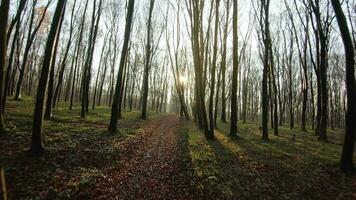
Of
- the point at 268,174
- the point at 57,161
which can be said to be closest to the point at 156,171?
the point at 57,161

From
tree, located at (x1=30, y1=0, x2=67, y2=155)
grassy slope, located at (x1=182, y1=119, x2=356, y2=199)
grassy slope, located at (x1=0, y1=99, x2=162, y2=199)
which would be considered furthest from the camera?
tree, located at (x1=30, y1=0, x2=67, y2=155)

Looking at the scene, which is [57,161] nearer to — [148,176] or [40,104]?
[40,104]

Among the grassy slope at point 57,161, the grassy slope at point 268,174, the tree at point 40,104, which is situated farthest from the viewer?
the tree at point 40,104

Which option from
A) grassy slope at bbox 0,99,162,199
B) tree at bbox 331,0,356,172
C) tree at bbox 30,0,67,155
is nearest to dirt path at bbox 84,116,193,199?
grassy slope at bbox 0,99,162,199

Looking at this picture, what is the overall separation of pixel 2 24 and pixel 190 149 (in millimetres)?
8893

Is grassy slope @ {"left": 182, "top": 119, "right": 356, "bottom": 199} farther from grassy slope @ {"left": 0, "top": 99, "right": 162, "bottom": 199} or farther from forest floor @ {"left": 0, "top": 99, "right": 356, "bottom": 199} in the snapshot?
grassy slope @ {"left": 0, "top": 99, "right": 162, "bottom": 199}

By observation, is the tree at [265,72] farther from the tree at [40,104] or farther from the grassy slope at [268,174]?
the tree at [40,104]

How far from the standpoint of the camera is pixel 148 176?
748 centimetres

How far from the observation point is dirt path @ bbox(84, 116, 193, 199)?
623 cm

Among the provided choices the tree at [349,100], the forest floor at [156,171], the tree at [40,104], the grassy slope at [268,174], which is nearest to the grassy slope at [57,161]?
the forest floor at [156,171]

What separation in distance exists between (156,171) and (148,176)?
0.53m

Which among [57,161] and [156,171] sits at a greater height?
[57,161]

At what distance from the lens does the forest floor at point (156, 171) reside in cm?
616

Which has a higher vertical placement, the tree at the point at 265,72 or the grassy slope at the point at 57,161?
the tree at the point at 265,72
